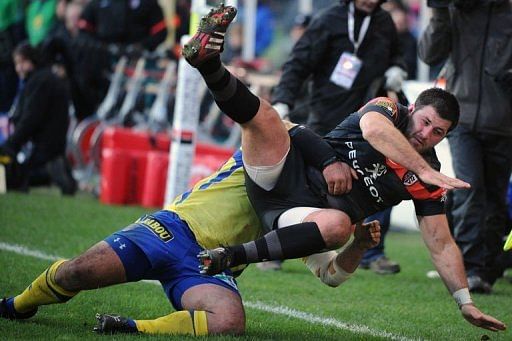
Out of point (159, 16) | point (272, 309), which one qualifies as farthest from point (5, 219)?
point (159, 16)

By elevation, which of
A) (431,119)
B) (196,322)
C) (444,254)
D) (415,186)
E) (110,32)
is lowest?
(110,32)

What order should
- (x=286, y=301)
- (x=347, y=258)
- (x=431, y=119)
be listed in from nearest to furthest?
(x=431, y=119), (x=347, y=258), (x=286, y=301)

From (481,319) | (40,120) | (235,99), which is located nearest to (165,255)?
(235,99)

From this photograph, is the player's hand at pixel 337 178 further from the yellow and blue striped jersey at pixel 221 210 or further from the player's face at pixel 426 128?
the yellow and blue striped jersey at pixel 221 210

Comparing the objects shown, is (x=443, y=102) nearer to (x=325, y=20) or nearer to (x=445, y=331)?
(x=445, y=331)

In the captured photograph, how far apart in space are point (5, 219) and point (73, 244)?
1355mm

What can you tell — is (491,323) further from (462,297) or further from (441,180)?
(441,180)

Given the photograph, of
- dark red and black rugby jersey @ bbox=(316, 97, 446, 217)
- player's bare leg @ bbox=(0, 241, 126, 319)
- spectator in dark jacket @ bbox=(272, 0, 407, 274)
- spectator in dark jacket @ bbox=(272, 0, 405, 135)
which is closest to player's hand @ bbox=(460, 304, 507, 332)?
dark red and black rugby jersey @ bbox=(316, 97, 446, 217)

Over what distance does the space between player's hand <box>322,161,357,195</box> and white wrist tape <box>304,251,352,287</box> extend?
0.57 metres

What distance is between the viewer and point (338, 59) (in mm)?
9008

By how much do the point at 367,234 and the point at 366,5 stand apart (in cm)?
348

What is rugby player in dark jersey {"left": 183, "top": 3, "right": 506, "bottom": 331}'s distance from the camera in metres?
5.45

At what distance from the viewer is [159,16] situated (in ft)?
52.7

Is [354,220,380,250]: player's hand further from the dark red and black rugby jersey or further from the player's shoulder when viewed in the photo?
the player's shoulder
